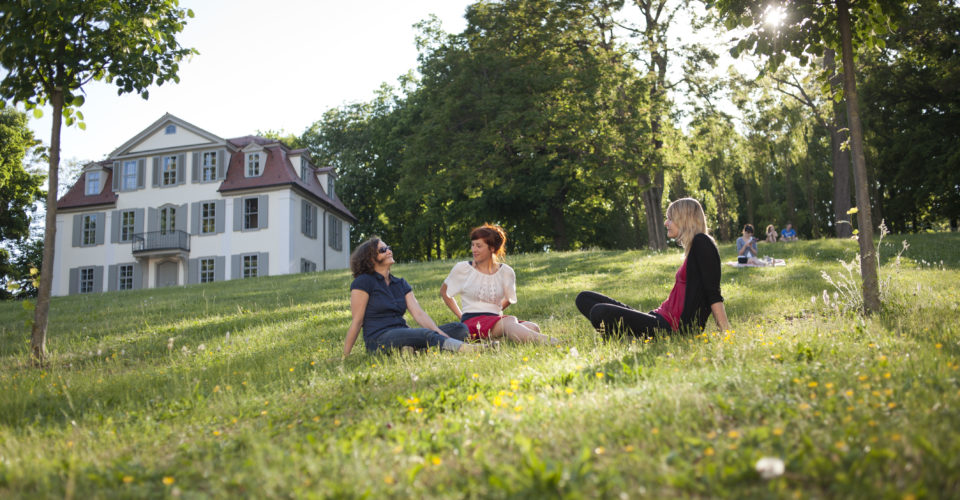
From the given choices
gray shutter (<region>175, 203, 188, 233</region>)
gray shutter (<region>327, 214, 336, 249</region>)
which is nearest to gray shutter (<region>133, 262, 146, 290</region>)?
gray shutter (<region>175, 203, 188, 233</region>)

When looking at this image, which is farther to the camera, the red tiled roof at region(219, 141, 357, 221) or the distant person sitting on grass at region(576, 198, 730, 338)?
the red tiled roof at region(219, 141, 357, 221)

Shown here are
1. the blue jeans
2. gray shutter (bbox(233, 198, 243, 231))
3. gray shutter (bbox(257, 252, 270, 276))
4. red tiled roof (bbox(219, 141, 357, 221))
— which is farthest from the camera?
gray shutter (bbox(233, 198, 243, 231))

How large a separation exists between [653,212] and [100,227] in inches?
1175

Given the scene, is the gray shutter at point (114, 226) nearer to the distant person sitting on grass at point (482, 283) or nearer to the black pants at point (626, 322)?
the distant person sitting on grass at point (482, 283)

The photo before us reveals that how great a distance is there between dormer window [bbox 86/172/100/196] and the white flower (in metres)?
40.8

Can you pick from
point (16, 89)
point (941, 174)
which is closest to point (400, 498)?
point (16, 89)

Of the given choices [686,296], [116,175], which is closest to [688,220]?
[686,296]

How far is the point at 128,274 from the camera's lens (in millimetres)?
34500

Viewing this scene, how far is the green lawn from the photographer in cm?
267

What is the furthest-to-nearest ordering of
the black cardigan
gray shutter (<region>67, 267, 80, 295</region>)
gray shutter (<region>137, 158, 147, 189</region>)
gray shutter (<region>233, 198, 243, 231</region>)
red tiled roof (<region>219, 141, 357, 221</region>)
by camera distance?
gray shutter (<region>67, 267, 80, 295</region>)
gray shutter (<region>137, 158, 147, 189</region>)
gray shutter (<region>233, 198, 243, 231</region>)
red tiled roof (<region>219, 141, 357, 221</region>)
the black cardigan

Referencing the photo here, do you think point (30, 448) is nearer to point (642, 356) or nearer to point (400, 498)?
point (400, 498)

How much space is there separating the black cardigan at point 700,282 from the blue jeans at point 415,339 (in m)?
2.28

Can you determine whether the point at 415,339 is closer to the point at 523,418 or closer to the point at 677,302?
the point at 677,302

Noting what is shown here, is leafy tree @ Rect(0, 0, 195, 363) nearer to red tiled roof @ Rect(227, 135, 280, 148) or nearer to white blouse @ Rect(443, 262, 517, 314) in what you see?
white blouse @ Rect(443, 262, 517, 314)
